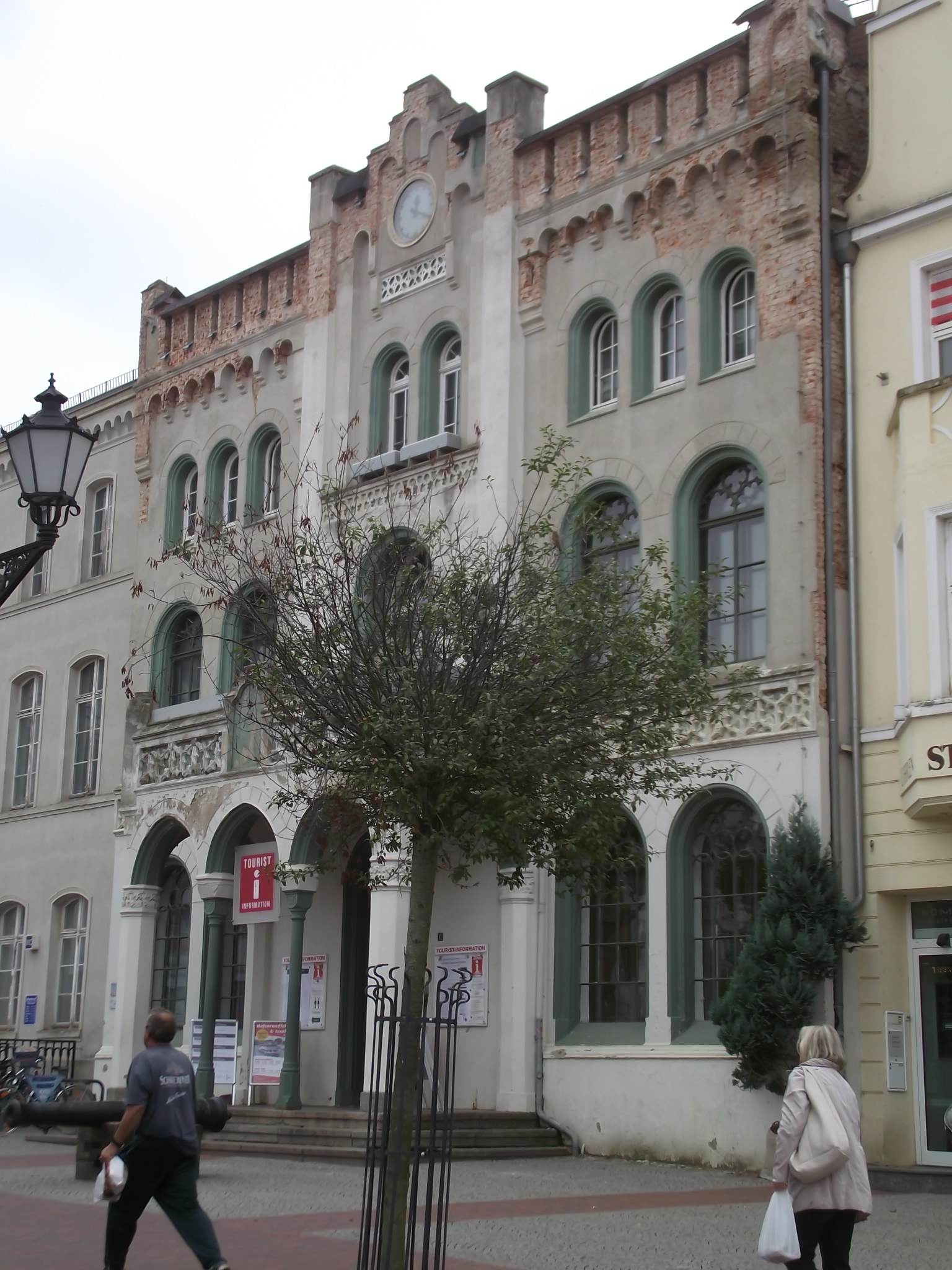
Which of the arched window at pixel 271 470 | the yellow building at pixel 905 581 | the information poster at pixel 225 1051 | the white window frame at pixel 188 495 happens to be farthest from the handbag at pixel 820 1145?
the white window frame at pixel 188 495

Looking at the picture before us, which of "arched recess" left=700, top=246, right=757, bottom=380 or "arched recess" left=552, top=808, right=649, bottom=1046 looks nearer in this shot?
"arched recess" left=552, top=808, right=649, bottom=1046

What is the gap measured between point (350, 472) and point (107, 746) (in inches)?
289

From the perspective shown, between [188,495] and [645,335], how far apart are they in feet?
32.9

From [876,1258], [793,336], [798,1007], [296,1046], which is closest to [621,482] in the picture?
[793,336]

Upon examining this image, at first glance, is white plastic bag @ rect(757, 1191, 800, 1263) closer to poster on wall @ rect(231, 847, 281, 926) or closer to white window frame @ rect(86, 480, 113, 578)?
poster on wall @ rect(231, 847, 281, 926)

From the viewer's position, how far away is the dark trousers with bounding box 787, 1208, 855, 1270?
7836mm

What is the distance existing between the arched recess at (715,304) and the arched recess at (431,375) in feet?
14.7

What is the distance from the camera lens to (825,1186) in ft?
25.6

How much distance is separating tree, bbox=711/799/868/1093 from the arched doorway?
7225 millimetres

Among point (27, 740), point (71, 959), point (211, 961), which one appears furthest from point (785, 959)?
point (27, 740)

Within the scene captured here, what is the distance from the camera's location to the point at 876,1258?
458 inches

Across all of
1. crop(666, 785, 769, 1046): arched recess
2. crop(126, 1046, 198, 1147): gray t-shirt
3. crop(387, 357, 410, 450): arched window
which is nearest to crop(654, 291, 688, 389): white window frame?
crop(387, 357, 410, 450): arched window

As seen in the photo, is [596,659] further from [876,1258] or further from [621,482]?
[621,482]

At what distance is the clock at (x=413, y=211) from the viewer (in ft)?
80.0
